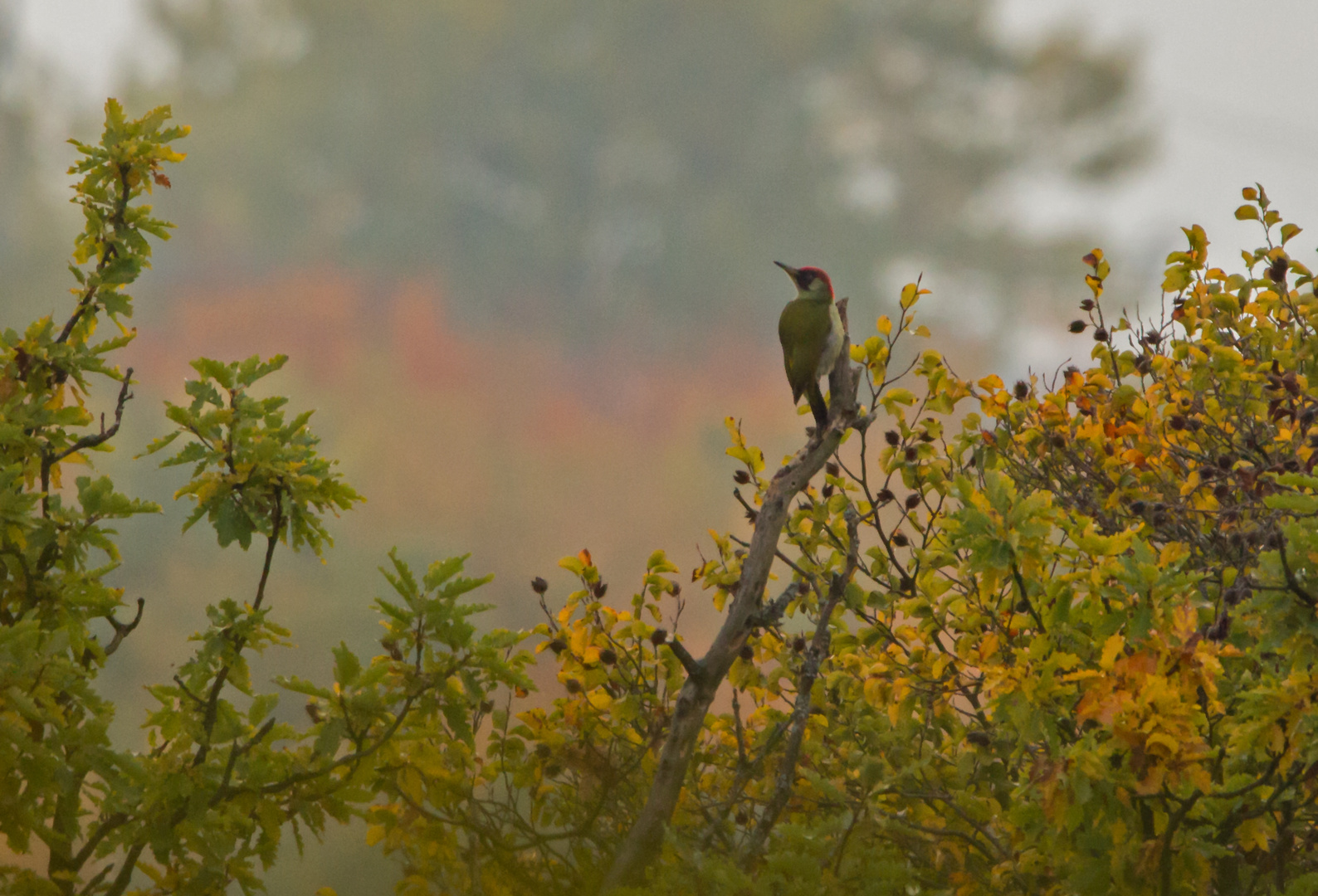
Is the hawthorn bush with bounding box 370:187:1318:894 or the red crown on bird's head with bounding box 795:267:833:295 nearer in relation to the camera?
the hawthorn bush with bounding box 370:187:1318:894

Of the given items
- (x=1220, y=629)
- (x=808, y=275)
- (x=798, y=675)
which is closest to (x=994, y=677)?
(x=1220, y=629)

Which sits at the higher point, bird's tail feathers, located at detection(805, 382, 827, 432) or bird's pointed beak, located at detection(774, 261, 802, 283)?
bird's pointed beak, located at detection(774, 261, 802, 283)

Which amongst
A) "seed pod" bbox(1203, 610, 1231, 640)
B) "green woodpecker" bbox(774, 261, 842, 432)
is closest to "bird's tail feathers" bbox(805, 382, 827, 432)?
"green woodpecker" bbox(774, 261, 842, 432)

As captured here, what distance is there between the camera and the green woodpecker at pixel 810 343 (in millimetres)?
4953

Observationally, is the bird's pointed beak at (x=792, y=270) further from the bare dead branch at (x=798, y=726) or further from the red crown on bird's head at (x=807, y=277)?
the bare dead branch at (x=798, y=726)

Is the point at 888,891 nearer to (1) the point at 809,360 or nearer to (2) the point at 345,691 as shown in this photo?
(2) the point at 345,691

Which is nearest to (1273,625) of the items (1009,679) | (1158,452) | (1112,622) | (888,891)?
(1112,622)

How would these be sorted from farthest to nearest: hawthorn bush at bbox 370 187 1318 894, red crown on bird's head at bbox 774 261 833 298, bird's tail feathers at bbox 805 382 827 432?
1. red crown on bird's head at bbox 774 261 833 298
2. bird's tail feathers at bbox 805 382 827 432
3. hawthorn bush at bbox 370 187 1318 894

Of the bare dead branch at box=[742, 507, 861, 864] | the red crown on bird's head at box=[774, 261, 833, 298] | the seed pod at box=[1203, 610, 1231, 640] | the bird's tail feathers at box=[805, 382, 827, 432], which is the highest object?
the red crown on bird's head at box=[774, 261, 833, 298]

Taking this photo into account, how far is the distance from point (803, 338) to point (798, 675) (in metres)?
1.53

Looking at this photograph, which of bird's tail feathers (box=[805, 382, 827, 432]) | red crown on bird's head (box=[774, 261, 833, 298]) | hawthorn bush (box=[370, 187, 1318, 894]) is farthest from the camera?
red crown on bird's head (box=[774, 261, 833, 298])

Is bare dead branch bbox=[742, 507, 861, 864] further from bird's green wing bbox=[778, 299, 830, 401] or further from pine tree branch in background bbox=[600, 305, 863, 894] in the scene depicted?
bird's green wing bbox=[778, 299, 830, 401]

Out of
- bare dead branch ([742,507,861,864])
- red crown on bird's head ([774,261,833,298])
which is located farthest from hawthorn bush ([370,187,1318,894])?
red crown on bird's head ([774,261,833,298])

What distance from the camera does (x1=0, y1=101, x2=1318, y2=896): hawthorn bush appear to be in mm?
2961
